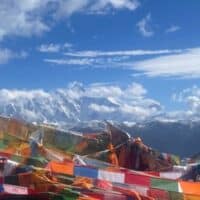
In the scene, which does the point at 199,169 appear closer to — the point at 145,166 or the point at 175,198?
the point at 145,166

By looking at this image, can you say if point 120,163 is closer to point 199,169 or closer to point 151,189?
point 199,169

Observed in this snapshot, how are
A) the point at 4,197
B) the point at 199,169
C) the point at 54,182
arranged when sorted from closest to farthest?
Answer: the point at 4,197, the point at 54,182, the point at 199,169

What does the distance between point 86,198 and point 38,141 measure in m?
15.5

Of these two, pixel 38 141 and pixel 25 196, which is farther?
pixel 38 141

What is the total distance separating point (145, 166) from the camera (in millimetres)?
40438

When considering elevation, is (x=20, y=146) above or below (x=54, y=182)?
above

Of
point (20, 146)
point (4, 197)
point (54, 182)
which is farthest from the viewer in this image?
point (20, 146)

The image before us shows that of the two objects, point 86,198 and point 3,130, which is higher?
point 3,130

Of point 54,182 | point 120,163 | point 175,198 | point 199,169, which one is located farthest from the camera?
point 120,163

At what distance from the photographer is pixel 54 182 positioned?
23641mm

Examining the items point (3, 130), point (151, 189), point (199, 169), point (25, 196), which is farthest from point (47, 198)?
point (3, 130)

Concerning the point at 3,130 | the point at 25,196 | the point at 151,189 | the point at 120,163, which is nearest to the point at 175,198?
the point at 151,189

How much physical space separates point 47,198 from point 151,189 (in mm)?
6148

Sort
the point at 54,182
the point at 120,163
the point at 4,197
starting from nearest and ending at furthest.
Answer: the point at 4,197, the point at 54,182, the point at 120,163
